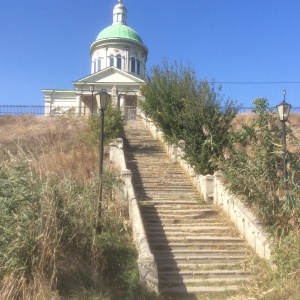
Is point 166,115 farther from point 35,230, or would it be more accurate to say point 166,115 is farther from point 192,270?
point 35,230

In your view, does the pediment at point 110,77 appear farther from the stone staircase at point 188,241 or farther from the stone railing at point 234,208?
the stone staircase at point 188,241

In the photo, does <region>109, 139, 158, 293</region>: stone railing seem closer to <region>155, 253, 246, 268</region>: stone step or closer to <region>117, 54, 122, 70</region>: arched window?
<region>155, 253, 246, 268</region>: stone step

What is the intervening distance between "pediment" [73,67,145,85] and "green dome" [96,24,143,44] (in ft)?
23.5

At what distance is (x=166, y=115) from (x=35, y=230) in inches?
511

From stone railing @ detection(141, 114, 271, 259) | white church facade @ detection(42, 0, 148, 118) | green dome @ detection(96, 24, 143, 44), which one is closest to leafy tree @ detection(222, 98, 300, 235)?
stone railing @ detection(141, 114, 271, 259)

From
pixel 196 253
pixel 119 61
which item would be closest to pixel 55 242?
pixel 196 253

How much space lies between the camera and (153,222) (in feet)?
40.2

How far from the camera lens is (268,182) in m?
11.1

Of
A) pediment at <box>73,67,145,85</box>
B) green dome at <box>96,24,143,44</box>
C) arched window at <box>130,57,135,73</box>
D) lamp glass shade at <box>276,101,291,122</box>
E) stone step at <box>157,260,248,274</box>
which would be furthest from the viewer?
arched window at <box>130,57,135,73</box>

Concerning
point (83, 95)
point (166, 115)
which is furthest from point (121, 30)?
point (166, 115)

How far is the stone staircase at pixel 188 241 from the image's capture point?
9352 mm

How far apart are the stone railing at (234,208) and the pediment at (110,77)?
79.2 ft

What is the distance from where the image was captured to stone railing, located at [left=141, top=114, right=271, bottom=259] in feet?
34.2

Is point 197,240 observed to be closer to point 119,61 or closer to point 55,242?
point 55,242
